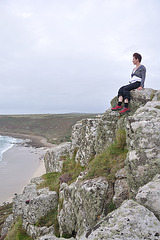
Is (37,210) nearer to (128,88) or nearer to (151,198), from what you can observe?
(151,198)

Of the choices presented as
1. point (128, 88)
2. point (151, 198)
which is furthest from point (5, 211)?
point (151, 198)

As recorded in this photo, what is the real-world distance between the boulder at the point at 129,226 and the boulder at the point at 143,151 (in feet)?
4.24

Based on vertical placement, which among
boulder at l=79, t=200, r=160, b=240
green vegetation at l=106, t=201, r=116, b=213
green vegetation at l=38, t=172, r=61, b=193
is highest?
boulder at l=79, t=200, r=160, b=240

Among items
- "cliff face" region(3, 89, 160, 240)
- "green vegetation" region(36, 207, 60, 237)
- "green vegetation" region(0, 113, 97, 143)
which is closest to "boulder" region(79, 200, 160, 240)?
"cliff face" region(3, 89, 160, 240)

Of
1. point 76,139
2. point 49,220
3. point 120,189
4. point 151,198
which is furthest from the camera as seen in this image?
point 76,139

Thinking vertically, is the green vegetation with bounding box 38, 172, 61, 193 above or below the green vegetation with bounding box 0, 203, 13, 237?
above

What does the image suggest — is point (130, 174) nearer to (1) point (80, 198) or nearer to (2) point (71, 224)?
(1) point (80, 198)

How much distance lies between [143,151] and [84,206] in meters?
3.60

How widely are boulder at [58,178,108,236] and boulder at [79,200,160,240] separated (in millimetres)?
2495

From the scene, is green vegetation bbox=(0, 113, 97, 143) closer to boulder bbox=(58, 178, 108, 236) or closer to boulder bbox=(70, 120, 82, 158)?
boulder bbox=(70, 120, 82, 158)

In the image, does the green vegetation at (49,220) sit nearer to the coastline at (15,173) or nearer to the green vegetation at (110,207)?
the green vegetation at (110,207)

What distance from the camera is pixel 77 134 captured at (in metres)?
15.1

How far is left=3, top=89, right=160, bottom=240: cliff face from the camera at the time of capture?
10.9 ft

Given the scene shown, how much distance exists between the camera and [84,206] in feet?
20.8
